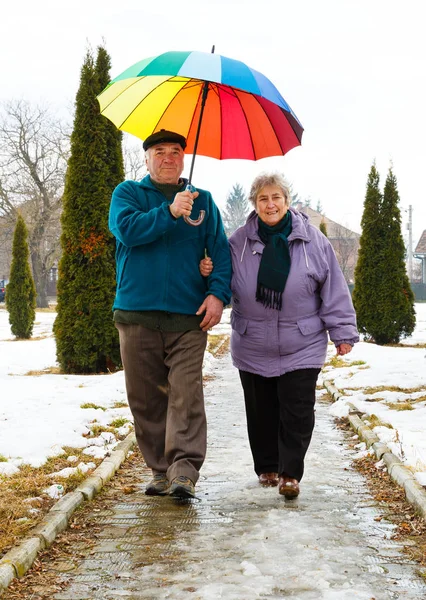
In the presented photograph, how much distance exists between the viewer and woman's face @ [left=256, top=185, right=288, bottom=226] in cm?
462

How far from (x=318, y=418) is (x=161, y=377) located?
149 inches

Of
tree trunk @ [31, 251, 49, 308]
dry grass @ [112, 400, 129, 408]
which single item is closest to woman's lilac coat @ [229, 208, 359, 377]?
dry grass @ [112, 400, 129, 408]

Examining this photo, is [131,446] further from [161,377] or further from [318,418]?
[318,418]

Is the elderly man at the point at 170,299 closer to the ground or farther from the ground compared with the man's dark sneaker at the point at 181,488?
farther from the ground

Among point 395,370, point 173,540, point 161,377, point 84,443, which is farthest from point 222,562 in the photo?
point 395,370

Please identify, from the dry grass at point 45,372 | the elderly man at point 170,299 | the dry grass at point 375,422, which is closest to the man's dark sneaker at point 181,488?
the elderly man at point 170,299

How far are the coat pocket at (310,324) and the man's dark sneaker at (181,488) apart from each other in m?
1.16

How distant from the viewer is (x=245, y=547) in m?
3.67

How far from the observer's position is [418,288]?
50469mm

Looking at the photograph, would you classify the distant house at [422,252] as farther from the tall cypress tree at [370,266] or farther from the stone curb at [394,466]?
the stone curb at [394,466]

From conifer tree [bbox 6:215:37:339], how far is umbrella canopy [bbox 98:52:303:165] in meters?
19.6

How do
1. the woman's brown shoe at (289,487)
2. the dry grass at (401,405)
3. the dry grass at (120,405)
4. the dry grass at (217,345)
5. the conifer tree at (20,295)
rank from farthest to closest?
the conifer tree at (20,295) < the dry grass at (217,345) < the dry grass at (120,405) < the dry grass at (401,405) < the woman's brown shoe at (289,487)

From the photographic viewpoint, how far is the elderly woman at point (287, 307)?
14.9ft

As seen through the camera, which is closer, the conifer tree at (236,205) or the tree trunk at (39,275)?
the tree trunk at (39,275)
